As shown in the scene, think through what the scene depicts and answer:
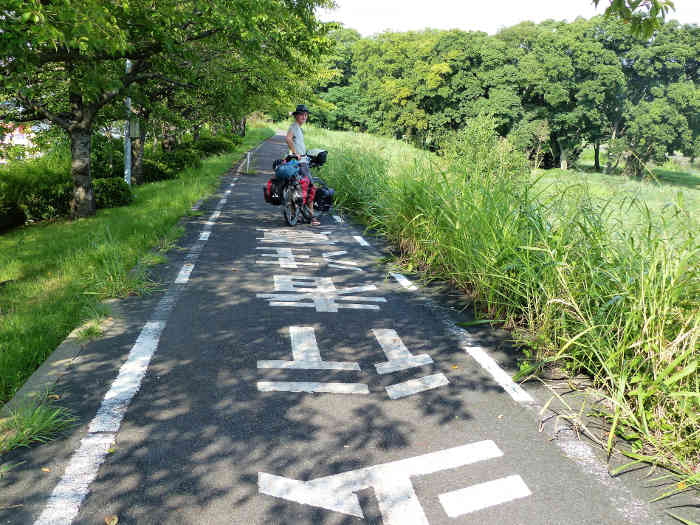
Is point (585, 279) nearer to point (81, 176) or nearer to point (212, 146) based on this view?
point (81, 176)

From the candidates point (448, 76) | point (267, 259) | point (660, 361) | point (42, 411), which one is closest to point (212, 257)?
point (267, 259)

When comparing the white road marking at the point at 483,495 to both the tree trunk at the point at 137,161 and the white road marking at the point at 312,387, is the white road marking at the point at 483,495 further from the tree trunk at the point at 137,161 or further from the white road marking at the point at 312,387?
the tree trunk at the point at 137,161

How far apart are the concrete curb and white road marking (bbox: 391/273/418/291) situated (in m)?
3.38

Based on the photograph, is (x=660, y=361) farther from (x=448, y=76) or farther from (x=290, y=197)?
(x=448, y=76)

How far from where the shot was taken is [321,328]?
490 centimetres

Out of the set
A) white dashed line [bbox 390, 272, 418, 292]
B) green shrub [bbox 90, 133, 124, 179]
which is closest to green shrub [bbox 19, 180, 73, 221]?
green shrub [bbox 90, 133, 124, 179]

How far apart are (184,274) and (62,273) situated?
1.52m

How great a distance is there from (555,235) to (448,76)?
2352 inches

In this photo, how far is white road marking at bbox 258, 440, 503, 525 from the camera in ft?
8.14

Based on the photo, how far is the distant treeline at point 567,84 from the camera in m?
47.6

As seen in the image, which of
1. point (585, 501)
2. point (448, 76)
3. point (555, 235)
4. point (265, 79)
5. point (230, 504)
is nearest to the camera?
point (230, 504)

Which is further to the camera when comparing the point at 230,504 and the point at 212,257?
the point at 212,257

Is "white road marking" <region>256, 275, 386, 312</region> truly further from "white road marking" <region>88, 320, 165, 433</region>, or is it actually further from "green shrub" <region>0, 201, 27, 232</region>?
"green shrub" <region>0, 201, 27, 232</region>

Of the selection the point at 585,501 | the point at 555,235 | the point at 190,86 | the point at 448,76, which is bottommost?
the point at 585,501
